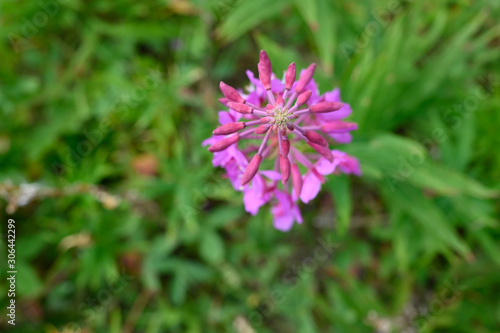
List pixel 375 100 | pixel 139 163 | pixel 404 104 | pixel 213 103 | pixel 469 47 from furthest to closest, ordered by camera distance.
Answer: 1. pixel 139 163
2. pixel 213 103
3. pixel 469 47
4. pixel 404 104
5. pixel 375 100

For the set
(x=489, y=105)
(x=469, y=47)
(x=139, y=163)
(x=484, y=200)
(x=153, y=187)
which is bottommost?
(x=484, y=200)

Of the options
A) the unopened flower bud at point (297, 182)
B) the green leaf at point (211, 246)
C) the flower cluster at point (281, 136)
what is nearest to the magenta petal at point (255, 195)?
the flower cluster at point (281, 136)

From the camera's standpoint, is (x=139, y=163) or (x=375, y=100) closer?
(x=375, y=100)

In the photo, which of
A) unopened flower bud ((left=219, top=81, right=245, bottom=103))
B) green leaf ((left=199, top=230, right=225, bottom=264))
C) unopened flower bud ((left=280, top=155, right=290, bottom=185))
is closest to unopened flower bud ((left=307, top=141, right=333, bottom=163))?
unopened flower bud ((left=280, top=155, right=290, bottom=185))

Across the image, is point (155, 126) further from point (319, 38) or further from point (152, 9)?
point (319, 38)

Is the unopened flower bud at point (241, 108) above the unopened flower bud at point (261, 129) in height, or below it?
above

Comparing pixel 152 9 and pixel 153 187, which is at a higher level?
pixel 152 9

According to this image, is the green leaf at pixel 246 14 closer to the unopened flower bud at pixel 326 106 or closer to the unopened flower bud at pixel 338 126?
the unopened flower bud at pixel 338 126

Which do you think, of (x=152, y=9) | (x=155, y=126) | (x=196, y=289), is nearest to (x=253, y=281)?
(x=196, y=289)
